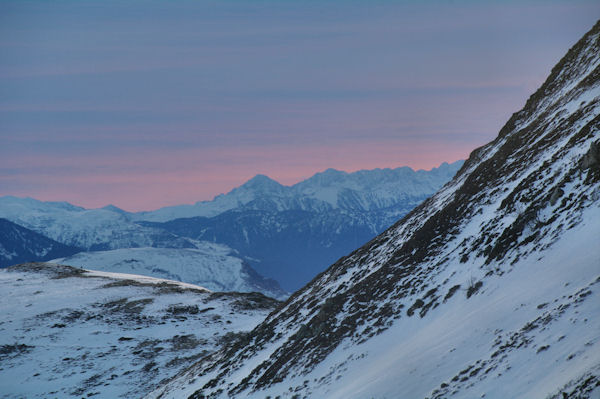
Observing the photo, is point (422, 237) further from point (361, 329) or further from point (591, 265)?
point (591, 265)

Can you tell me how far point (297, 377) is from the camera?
23.2 m

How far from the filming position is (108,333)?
5341 centimetres

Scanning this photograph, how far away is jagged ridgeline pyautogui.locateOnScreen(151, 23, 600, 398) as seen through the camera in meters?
13.7

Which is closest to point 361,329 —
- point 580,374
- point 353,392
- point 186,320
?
point 353,392

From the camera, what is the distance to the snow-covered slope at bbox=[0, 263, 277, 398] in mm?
43188

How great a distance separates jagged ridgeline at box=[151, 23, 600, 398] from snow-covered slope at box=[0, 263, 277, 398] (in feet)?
39.7

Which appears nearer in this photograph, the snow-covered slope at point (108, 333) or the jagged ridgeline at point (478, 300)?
the jagged ridgeline at point (478, 300)

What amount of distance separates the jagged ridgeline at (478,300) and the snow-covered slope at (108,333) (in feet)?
39.7

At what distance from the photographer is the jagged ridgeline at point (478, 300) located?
1373cm

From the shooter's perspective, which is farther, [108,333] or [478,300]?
[108,333]

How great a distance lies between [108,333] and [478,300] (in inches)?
1764

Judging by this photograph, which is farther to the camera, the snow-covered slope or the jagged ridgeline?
the snow-covered slope

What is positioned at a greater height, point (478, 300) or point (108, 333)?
point (108, 333)

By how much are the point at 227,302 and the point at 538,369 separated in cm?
5215
